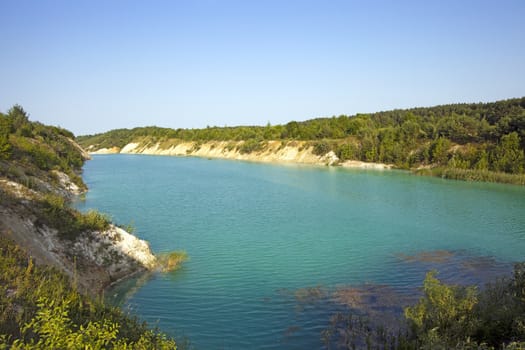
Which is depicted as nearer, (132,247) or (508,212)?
(132,247)

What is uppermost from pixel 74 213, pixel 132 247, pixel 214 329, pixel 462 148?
pixel 462 148

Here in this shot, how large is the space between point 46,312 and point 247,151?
112 metres

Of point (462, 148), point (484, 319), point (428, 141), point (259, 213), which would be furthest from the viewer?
point (428, 141)

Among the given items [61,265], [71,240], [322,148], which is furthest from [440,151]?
[61,265]

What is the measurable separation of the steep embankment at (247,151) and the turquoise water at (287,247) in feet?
150

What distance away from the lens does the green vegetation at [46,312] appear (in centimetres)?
661

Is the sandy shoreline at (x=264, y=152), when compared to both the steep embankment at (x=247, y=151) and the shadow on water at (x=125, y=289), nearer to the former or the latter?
the steep embankment at (x=247, y=151)

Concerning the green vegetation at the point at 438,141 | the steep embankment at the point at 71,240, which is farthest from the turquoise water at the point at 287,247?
the green vegetation at the point at 438,141

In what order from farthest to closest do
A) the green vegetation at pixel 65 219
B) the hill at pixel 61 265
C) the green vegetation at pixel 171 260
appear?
1. the green vegetation at pixel 171 260
2. the green vegetation at pixel 65 219
3. the hill at pixel 61 265

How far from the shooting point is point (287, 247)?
817 inches

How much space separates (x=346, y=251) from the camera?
20.1 metres

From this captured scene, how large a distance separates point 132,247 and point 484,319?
14055mm

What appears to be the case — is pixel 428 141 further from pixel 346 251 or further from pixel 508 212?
pixel 346 251

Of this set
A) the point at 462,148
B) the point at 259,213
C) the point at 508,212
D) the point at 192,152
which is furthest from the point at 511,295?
the point at 192,152
